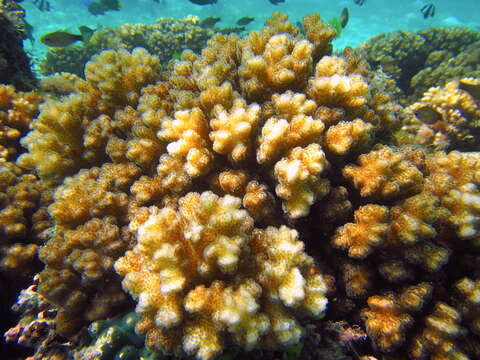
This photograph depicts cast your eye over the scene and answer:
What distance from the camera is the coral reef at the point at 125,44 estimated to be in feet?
30.8

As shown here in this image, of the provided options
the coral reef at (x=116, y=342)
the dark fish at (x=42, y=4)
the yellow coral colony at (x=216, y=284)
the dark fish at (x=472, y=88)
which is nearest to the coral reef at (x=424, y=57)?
the dark fish at (x=472, y=88)

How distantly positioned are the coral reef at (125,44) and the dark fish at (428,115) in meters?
7.65

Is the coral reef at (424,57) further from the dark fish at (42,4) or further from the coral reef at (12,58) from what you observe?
the dark fish at (42,4)

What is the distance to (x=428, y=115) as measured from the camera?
4680mm

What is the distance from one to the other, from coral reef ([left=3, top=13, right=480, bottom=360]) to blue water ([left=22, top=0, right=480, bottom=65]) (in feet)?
88.1

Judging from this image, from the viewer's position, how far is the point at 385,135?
2791mm

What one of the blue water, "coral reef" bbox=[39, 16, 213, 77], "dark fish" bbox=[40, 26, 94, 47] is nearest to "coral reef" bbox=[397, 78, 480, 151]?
"coral reef" bbox=[39, 16, 213, 77]

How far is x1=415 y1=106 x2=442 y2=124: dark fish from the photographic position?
4648 mm

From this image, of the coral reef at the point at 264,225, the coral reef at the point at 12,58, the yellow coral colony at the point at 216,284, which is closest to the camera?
the yellow coral colony at the point at 216,284

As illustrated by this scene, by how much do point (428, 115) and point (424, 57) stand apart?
4557 millimetres

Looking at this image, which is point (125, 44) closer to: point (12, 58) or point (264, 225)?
point (12, 58)

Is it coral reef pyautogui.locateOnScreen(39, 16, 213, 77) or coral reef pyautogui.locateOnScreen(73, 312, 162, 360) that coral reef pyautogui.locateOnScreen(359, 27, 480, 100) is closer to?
coral reef pyautogui.locateOnScreen(39, 16, 213, 77)

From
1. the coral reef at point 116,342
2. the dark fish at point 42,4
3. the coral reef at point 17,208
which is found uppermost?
the dark fish at point 42,4

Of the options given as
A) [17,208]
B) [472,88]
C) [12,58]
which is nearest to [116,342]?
[17,208]
